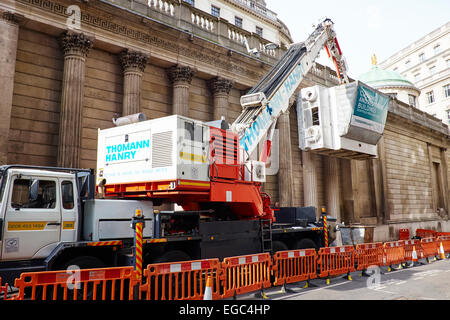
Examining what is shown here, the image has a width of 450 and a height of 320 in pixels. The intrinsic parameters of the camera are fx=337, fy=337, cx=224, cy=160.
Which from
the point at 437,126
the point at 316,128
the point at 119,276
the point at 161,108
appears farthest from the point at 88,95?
the point at 437,126

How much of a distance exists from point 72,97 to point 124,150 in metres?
6.11

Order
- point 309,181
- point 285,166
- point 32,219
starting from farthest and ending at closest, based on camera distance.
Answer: point 309,181 → point 285,166 → point 32,219

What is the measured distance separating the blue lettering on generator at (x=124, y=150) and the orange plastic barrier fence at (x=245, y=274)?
11.6ft

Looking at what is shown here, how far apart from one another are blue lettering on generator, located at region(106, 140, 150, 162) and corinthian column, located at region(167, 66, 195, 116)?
8.28 m

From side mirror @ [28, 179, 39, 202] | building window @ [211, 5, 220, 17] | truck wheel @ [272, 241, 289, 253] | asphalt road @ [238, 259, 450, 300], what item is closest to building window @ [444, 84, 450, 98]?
building window @ [211, 5, 220, 17]

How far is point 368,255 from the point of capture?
1213 cm

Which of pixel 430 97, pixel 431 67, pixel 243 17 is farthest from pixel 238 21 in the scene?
pixel 431 67

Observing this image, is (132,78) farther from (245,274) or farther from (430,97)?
(430,97)

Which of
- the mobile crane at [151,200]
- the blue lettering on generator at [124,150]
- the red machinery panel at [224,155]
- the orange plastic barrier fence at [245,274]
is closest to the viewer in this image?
the mobile crane at [151,200]

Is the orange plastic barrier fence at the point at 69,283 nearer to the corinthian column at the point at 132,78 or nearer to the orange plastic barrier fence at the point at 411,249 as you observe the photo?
the corinthian column at the point at 132,78

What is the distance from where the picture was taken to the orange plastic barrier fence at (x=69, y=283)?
18.5ft

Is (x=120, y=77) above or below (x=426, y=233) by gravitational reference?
above

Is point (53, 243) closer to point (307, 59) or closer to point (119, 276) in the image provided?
point (119, 276)

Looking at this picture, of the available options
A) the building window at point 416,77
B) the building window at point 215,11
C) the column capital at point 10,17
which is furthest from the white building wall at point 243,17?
the building window at point 416,77
